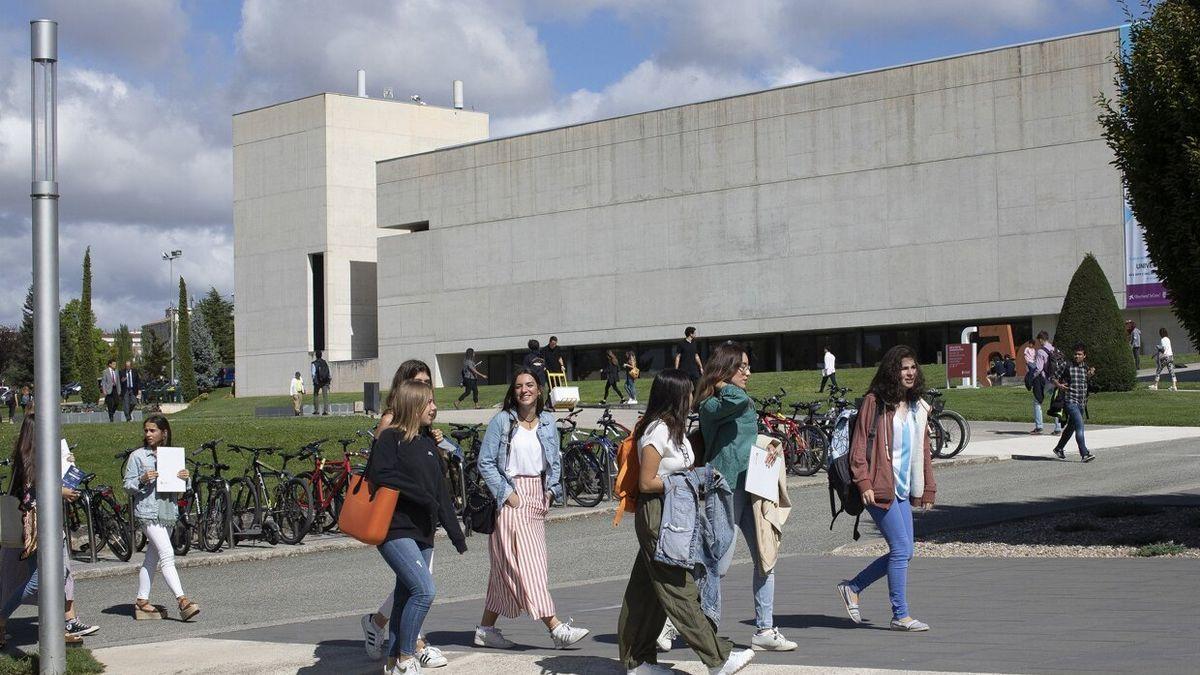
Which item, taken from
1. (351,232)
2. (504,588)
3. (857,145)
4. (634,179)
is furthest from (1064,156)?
(504,588)

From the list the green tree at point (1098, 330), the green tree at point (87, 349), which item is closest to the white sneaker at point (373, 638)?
the green tree at point (1098, 330)

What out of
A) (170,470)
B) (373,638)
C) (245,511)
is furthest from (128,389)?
(373,638)

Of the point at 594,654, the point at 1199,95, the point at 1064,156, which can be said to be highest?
the point at 1064,156

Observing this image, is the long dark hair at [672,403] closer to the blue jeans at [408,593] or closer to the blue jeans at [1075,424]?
the blue jeans at [408,593]

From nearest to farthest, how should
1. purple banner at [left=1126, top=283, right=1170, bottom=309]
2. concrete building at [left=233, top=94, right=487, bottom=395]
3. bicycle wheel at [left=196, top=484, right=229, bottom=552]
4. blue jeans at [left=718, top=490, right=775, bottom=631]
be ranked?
1. blue jeans at [left=718, top=490, right=775, bottom=631]
2. bicycle wheel at [left=196, top=484, right=229, bottom=552]
3. purple banner at [left=1126, top=283, right=1170, bottom=309]
4. concrete building at [left=233, top=94, right=487, bottom=395]

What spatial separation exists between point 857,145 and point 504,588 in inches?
1928

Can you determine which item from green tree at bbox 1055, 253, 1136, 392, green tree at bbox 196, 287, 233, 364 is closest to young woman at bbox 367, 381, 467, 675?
green tree at bbox 1055, 253, 1136, 392

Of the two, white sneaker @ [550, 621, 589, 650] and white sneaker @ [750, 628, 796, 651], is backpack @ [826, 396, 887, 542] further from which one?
white sneaker @ [550, 621, 589, 650]

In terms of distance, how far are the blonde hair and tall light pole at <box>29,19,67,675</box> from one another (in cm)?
208

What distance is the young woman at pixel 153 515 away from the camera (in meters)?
10.9

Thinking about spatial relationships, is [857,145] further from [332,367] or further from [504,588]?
[504,588]

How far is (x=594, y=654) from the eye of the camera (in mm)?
8078

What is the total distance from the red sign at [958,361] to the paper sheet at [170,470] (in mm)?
31961

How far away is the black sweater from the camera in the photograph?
778 centimetres
